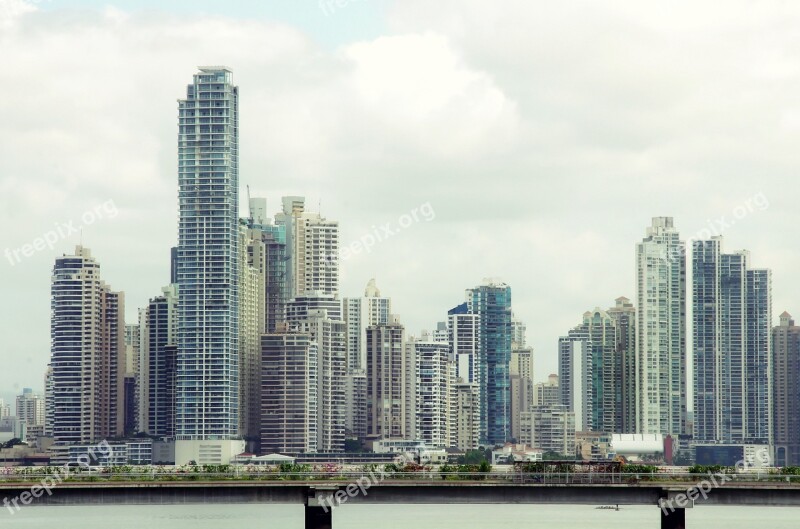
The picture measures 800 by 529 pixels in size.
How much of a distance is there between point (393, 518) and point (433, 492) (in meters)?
65.2

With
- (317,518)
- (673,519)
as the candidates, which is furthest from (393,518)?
(673,519)

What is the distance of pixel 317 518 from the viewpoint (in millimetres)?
82875

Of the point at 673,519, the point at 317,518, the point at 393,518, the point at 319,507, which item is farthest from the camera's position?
the point at 393,518

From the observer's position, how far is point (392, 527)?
123m

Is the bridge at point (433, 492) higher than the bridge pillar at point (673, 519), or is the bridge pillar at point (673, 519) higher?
the bridge at point (433, 492)

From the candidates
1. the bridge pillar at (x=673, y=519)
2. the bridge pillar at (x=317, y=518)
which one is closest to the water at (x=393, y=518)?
the bridge pillar at (x=317, y=518)

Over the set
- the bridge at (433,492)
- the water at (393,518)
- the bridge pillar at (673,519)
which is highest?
the bridge at (433,492)

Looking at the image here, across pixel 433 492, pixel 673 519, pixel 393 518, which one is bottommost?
pixel 393 518

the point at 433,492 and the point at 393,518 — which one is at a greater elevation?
the point at 433,492

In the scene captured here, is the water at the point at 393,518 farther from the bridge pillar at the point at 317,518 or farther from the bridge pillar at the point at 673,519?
the bridge pillar at the point at 673,519

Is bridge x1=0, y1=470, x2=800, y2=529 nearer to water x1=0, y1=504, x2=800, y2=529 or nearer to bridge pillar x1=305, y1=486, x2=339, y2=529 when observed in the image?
bridge pillar x1=305, y1=486, x2=339, y2=529

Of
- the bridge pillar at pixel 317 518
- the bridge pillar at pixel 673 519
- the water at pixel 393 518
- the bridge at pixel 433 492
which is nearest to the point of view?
the bridge at pixel 433 492

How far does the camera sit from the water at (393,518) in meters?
130

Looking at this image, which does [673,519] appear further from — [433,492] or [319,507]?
[319,507]
